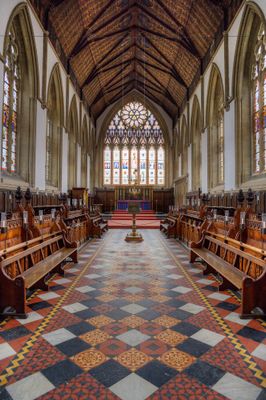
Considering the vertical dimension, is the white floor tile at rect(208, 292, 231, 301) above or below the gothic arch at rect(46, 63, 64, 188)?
below

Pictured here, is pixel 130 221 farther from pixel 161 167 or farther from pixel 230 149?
pixel 161 167

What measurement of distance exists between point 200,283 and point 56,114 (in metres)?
11.5

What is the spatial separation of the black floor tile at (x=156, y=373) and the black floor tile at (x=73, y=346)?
64cm

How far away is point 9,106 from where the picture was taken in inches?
358

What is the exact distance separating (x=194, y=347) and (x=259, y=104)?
29.5 feet

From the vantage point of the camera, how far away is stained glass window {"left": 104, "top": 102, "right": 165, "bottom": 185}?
929 inches

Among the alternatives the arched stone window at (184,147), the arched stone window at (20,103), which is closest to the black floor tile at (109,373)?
the arched stone window at (20,103)

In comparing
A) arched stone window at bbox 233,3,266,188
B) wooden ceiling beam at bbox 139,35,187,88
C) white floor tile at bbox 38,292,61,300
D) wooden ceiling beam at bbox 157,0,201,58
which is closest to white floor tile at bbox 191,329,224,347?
white floor tile at bbox 38,292,61,300

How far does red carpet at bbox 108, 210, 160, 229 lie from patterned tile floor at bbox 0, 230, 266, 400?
1047cm

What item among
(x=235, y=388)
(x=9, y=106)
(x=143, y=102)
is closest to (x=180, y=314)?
(x=235, y=388)

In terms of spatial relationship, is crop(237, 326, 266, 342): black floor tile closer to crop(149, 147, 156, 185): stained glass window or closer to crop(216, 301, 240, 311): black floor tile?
crop(216, 301, 240, 311): black floor tile

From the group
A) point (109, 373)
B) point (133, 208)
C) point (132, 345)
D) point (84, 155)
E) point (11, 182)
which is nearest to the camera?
point (109, 373)

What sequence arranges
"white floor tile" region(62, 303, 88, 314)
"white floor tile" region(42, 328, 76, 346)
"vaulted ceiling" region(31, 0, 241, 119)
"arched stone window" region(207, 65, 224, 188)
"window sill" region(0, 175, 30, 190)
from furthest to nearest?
"arched stone window" region(207, 65, 224, 188), "vaulted ceiling" region(31, 0, 241, 119), "window sill" region(0, 175, 30, 190), "white floor tile" region(62, 303, 88, 314), "white floor tile" region(42, 328, 76, 346)

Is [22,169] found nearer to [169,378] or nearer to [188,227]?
[188,227]
